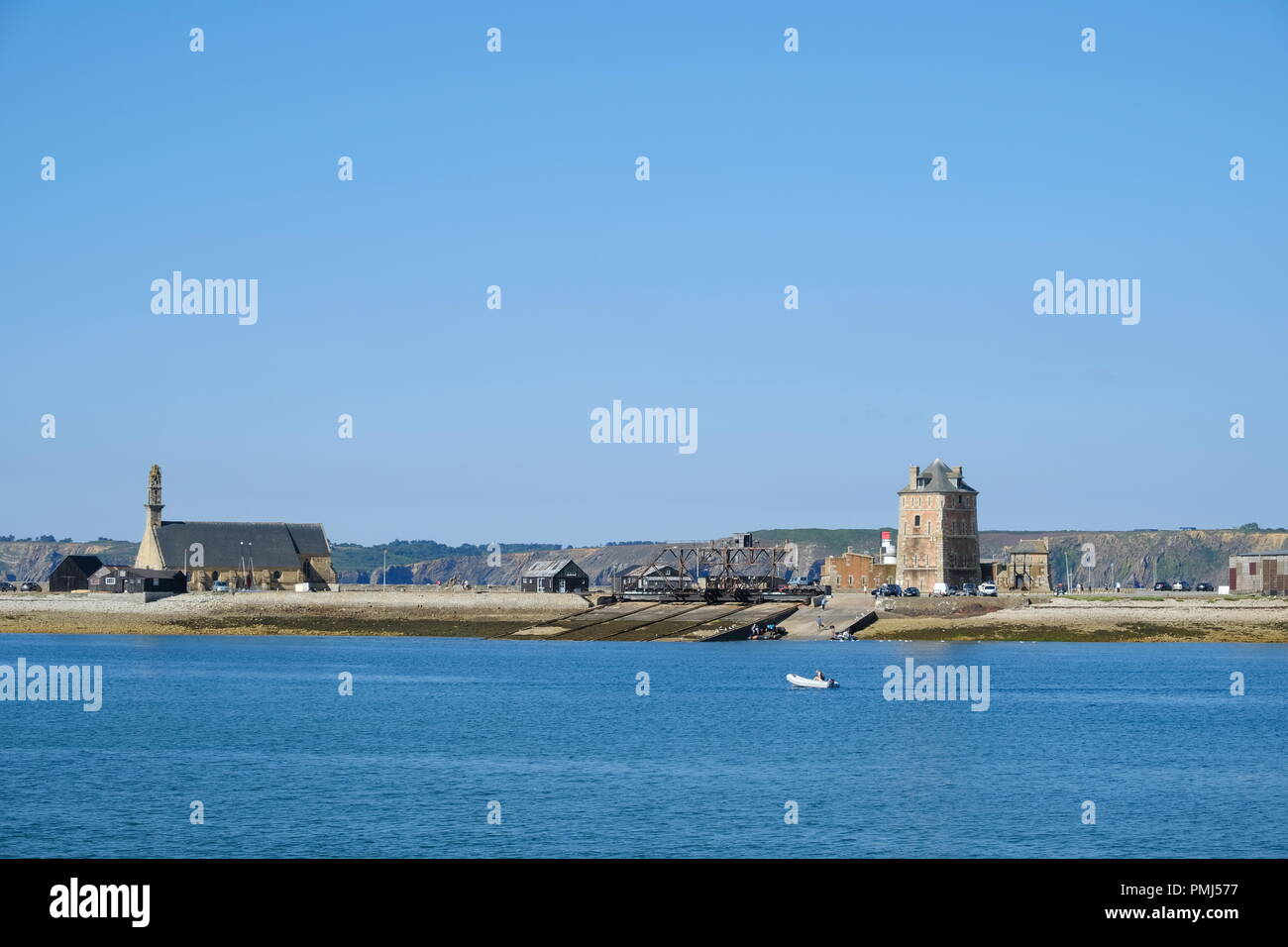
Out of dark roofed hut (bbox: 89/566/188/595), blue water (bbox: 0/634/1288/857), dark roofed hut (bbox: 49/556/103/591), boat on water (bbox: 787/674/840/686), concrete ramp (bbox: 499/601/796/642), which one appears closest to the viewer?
blue water (bbox: 0/634/1288/857)

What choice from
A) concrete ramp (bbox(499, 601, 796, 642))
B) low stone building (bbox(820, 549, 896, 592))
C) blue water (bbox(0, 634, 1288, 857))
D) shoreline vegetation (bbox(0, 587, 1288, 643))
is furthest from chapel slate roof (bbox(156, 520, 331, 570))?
blue water (bbox(0, 634, 1288, 857))

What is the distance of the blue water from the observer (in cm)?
4072

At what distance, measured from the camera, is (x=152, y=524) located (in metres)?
182

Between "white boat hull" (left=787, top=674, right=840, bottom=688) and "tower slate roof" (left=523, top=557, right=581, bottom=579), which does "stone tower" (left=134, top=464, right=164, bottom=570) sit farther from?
"white boat hull" (left=787, top=674, right=840, bottom=688)

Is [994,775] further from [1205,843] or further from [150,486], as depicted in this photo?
[150,486]

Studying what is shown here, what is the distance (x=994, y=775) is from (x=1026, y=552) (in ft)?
383

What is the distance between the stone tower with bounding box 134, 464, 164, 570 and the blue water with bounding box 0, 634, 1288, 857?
81.5 m

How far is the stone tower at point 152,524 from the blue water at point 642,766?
267 ft

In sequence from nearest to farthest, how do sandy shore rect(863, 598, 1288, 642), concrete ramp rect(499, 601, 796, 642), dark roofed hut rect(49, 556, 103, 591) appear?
1. sandy shore rect(863, 598, 1288, 642)
2. concrete ramp rect(499, 601, 796, 642)
3. dark roofed hut rect(49, 556, 103, 591)

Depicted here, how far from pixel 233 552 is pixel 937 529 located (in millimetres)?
87631

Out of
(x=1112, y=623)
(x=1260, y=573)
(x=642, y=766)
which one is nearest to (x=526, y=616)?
(x=1112, y=623)

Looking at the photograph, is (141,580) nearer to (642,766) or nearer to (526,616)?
(526,616)

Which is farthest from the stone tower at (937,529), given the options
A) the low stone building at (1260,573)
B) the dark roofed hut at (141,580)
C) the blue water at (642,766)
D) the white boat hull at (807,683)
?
the dark roofed hut at (141,580)

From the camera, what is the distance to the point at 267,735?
6450cm
